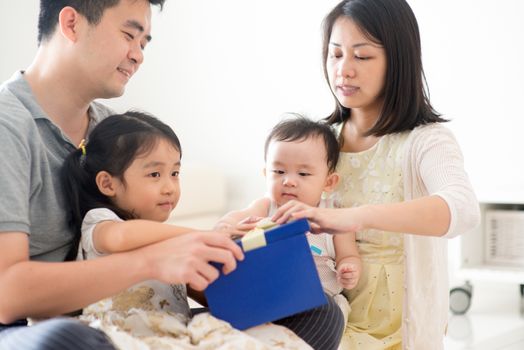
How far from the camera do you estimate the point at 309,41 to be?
369 cm

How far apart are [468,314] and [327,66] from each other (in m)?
1.49

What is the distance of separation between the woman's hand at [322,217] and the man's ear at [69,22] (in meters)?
0.62

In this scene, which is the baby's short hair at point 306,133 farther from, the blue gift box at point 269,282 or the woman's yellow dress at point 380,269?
the blue gift box at point 269,282

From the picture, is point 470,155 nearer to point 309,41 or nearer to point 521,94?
point 521,94

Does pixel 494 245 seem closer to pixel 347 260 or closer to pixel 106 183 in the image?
pixel 347 260

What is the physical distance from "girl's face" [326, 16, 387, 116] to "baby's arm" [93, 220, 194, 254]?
632 millimetres

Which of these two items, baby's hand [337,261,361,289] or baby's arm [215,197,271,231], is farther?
baby's hand [337,261,361,289]

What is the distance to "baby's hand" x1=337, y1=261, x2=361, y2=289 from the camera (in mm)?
1709

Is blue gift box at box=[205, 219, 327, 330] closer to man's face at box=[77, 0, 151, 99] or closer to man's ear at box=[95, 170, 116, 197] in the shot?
man's ear at box=[95, 170, 116, 197]

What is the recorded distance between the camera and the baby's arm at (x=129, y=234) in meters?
1.35

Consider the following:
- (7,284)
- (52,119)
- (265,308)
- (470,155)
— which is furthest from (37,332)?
(470,155)

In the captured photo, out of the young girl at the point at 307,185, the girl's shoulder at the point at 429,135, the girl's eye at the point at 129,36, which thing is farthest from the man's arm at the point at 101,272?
the girl's shoulder at the point at 429,135

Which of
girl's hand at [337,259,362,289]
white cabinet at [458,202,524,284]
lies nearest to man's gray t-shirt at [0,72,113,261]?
girl's hand at [337,259,362,289]

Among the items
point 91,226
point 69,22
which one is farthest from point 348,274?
point 69,22
